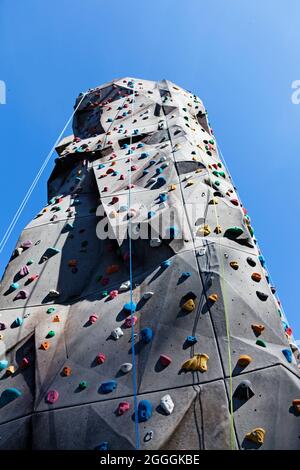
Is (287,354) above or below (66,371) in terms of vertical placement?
below

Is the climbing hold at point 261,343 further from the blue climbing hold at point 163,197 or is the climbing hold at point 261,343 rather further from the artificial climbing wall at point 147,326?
the blue climbing hold at point 163,197

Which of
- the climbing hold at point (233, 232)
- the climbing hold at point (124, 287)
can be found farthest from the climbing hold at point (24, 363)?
the climbing hold at point (233, 232)

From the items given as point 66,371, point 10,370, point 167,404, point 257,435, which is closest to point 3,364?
point 10,370

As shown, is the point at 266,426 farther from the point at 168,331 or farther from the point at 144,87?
the point at 144,87

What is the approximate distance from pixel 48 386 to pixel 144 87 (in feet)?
38.3

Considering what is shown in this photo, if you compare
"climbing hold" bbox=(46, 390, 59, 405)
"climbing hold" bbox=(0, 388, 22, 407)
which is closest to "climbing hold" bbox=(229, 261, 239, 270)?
"climbing hold" bbox=(46, 390, 59, 405)

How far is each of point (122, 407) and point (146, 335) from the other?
90 centimetres

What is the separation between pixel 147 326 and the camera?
4.60m

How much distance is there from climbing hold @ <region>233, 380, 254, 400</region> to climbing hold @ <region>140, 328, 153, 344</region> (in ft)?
3.84

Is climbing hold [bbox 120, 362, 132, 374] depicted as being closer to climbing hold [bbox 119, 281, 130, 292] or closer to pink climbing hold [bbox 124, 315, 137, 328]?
pink climbing hold [bbox 124, 315, 137, 328]

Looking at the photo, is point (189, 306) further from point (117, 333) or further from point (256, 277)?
point (256, 277)

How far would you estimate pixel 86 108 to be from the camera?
555 inches

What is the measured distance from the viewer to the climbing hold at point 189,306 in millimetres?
4566

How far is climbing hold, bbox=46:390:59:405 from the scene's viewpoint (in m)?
4.09
